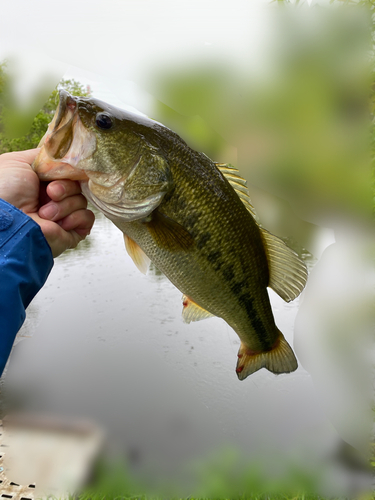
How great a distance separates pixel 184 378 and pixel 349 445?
1478mm

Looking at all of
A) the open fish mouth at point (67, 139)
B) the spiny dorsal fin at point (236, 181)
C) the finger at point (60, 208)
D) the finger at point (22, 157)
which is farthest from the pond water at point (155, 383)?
the open fish mouth at point (67, 139)

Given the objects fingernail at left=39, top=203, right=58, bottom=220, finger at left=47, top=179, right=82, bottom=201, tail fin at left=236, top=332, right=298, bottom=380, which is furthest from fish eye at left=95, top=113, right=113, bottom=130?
tail fin at left=236, top=332, right=298, bottom=380

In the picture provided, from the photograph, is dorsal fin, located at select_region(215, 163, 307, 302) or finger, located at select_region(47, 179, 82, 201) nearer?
finger, located at select_region(47, 179, 82, 201)

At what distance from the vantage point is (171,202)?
898 mm

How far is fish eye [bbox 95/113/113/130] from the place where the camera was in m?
0.82

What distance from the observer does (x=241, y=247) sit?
97cm

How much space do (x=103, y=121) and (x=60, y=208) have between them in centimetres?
30

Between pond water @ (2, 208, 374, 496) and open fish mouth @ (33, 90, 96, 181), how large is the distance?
265cm

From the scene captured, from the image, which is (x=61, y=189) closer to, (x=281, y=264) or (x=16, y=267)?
(x=16, y=267)

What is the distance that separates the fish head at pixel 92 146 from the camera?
79 cm

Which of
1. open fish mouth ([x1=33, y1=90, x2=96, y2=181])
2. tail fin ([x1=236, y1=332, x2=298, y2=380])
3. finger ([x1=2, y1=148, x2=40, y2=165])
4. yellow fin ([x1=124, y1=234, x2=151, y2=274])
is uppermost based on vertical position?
open fish mouth ([x1=33, y1=90, x2=96, y2=181])

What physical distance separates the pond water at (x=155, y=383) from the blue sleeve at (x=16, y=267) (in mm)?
2350

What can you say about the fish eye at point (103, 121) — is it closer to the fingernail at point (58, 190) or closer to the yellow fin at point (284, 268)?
the fingernail at point (58, 190)

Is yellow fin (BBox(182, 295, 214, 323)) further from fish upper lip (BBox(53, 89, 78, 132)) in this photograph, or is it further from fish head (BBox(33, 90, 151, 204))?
fish upper lip (BBox(53, 89, 78, 132))
